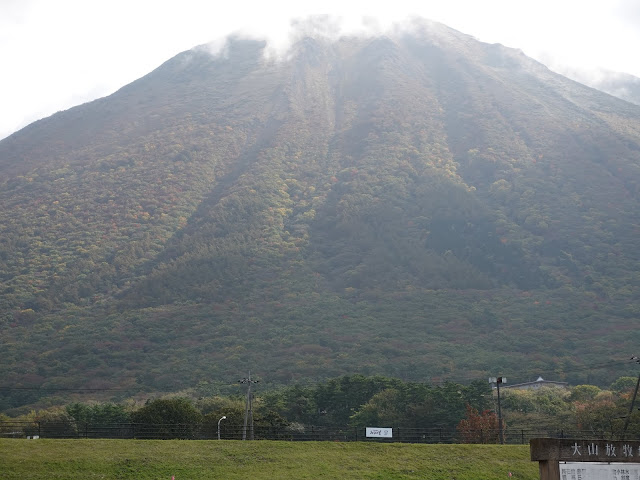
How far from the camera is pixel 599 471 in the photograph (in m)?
20.7

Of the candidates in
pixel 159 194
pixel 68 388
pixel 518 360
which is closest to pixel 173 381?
pixel 68 388

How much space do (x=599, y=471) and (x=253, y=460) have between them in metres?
19.8

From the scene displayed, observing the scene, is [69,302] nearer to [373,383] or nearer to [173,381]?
[173,381]

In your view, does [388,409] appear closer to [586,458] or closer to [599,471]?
[599,471]

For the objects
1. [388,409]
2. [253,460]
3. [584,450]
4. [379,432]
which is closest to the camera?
[584,450]

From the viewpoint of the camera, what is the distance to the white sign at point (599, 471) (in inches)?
805

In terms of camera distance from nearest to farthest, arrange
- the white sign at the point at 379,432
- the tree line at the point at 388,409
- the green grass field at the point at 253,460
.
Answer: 1. the green grass field at the point at 253,460
2. the white sign at the point at 379,432
3. the tree line at the point at 388,409

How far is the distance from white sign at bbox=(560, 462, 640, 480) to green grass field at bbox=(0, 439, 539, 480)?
1557cm

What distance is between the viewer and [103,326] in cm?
13550

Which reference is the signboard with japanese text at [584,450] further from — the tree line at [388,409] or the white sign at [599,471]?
the tree line at [388,409]

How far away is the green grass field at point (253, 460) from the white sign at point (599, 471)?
15.6 metres

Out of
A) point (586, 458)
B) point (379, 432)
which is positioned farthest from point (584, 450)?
point (379, 432)

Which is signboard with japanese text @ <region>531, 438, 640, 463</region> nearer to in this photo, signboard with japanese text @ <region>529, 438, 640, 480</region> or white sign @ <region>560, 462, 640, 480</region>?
signboard with japanese text @ <region>529, 438, 640, 480</region>

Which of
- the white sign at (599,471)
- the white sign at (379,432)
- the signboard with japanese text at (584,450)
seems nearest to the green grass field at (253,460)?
the white sign at (379,432)
